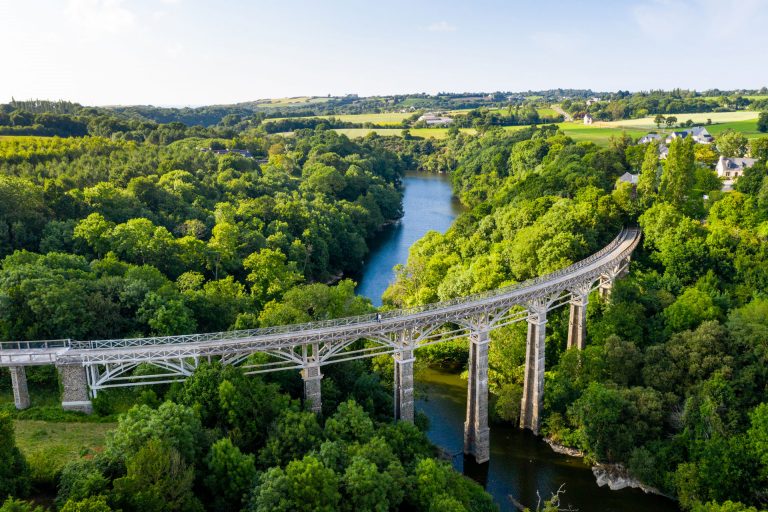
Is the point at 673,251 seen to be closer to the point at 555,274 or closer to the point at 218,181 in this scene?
the point at 555,274

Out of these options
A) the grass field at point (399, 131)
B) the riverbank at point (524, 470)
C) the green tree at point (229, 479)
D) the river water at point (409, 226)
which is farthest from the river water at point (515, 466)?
the grass field at point (399, 131)

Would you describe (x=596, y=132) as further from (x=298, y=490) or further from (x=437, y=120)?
(x=298, y=490)

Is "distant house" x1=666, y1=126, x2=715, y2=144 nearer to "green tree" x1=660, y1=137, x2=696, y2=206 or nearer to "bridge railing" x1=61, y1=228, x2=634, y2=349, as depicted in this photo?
"green tree" x1=660, y1=137, x2=696, y2=206

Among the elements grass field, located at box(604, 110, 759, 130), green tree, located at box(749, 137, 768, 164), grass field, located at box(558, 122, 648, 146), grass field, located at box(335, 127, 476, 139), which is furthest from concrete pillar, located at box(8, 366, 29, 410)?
grass field, located at box(335, 127, 476, 139)

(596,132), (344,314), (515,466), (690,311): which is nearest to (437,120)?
(596,132)

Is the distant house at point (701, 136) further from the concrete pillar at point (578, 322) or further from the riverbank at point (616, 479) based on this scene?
the riverbank at point (616, 479)
